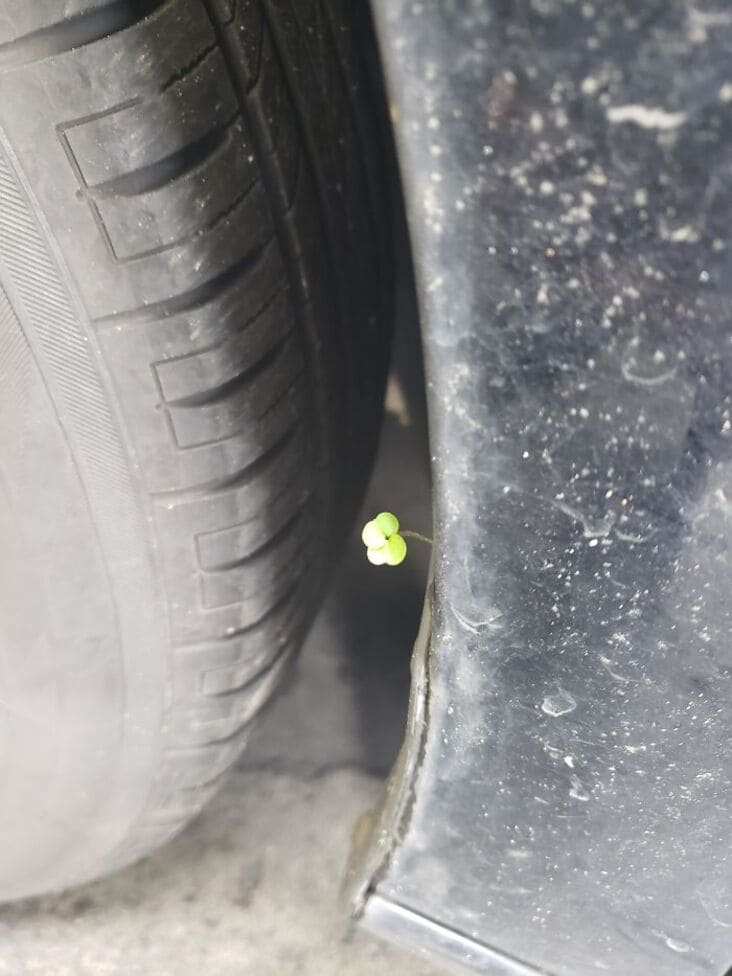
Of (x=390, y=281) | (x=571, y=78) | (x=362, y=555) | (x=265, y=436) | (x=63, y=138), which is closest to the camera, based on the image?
(x=571, y=78)

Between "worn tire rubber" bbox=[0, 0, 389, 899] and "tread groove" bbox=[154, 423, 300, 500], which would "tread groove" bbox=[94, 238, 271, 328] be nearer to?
"worn tire rubber" bbox=[0, 0, 389, 899]

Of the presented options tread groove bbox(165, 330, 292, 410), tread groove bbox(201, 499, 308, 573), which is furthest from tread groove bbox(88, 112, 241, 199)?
tread groove bbox(201, 499, 308, 573)

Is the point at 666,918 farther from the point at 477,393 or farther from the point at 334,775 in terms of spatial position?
the point at 334,775

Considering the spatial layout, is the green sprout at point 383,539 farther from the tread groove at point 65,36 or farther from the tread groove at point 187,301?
the tread groove at point 65,36

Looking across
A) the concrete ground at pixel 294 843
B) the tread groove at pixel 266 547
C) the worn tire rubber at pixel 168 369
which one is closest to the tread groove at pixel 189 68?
the worn tire rubber at pixel 168 369

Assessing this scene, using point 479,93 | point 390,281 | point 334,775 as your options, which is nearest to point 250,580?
point 390,281

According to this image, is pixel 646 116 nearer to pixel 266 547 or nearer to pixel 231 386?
pixel 231 386

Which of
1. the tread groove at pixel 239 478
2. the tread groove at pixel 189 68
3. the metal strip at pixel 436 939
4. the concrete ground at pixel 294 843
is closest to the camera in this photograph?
the tread groove at pixel 189 68
